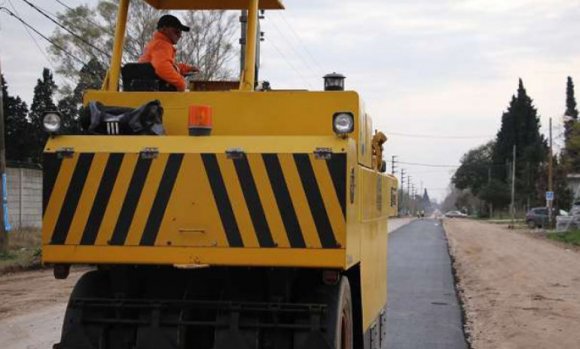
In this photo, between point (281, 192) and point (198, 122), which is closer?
point (281, 192)

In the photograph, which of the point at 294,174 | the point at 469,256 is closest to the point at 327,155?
the point at 294,174

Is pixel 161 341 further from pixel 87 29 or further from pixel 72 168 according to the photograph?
pixel 87 29

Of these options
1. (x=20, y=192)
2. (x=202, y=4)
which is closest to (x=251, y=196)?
(x=202, y=4)

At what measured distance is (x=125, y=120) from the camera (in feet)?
17.0

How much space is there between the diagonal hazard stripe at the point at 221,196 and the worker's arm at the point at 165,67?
143 centimetres

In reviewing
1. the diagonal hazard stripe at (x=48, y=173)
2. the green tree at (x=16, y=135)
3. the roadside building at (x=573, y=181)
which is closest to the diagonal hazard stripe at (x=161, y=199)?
the diagonal hazard stripe at (x=48, y=173)

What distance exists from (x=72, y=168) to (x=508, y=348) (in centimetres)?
732

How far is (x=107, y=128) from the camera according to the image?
5211mm

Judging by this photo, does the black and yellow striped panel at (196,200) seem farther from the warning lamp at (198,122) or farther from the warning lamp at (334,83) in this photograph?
the warning lamp at (334,83)

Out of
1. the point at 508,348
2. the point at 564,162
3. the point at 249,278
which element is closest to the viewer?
the point at 249,278

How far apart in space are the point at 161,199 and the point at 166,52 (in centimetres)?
175

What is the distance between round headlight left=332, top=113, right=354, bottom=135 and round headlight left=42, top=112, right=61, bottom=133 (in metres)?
1.67

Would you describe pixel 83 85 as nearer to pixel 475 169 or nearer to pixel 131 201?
pixel 131 201

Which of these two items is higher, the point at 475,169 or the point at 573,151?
the point at 475,169
